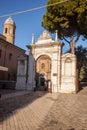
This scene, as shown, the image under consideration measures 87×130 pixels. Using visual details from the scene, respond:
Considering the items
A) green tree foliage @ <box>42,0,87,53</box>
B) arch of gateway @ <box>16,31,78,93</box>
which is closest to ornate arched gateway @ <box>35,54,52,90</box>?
arch of gateway @ <box>16,31,78,93</box>

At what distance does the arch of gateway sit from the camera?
23.1m

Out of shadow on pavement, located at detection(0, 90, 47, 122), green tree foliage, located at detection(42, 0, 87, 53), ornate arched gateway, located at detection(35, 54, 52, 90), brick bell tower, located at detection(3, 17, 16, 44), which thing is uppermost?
brick bell tower, located at detection(3, 17, 16, 44)

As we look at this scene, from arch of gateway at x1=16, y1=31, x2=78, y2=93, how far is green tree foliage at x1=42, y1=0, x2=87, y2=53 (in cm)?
218

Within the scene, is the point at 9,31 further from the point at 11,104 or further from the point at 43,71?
the point at 11,104

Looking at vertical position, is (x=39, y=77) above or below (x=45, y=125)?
above

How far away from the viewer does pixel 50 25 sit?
A: 2628 centimetres

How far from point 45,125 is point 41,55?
Result: 2014 centimetres

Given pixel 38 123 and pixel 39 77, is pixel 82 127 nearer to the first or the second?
pixel 38 123

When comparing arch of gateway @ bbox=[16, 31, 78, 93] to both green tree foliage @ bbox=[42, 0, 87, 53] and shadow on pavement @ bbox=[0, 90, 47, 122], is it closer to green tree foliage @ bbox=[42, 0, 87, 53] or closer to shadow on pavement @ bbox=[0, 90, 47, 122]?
green tree foliage @ bbox=[42, 0, 87, 53]

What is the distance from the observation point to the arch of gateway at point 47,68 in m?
23.1

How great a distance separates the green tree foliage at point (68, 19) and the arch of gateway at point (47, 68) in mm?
2178

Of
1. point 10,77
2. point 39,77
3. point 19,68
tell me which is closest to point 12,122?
point 19,68

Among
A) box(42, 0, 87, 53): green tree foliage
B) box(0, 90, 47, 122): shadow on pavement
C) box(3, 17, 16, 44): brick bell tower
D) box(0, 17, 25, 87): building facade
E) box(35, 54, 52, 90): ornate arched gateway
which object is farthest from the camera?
box(3, 17, 16, 44): brick bell tower

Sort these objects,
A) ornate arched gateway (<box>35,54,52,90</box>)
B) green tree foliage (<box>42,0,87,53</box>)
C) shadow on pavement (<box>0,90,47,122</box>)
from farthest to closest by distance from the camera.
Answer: ornate arched gateway (<box>35,54,52,90</box>) < green tree foliage (<box>42,0,87,53</box>) < shadow on pavement (<box>0,90,47,122</box>)
